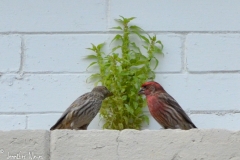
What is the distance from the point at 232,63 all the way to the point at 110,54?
900mm

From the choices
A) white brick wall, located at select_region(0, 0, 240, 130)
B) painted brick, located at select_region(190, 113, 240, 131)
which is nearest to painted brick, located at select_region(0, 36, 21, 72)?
white brick wall, located at select_region(0, 0, 240, 130)

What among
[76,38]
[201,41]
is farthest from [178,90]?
[76,38]

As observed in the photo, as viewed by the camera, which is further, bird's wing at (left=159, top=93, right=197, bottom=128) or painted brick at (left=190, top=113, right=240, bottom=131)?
painted brick at (left=190, top=113, right=240, bottom=131)

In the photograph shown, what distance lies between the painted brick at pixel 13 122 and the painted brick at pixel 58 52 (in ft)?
1.20

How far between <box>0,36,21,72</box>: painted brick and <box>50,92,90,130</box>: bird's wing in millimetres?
563

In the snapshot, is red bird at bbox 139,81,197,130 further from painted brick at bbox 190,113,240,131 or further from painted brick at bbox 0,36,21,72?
painted brick at bbox 0,36,21,72

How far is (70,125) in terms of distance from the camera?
6352mm

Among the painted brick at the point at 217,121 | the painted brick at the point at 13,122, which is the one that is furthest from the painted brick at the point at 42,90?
the painted brick at the point at 217,121

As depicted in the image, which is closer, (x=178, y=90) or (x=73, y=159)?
(x=73, y=159)

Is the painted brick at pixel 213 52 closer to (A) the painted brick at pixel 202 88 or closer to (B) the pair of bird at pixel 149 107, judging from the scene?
(A) the painted brick at pixel 202 88

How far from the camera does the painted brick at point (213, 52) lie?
6.67 meters

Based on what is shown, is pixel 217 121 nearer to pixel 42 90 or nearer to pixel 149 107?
pixel 149 107

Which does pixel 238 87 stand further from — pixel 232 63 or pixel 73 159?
pixel 73 159

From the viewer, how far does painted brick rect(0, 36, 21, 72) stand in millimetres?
6684
